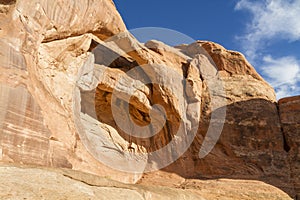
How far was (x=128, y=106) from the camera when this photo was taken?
1502 cm

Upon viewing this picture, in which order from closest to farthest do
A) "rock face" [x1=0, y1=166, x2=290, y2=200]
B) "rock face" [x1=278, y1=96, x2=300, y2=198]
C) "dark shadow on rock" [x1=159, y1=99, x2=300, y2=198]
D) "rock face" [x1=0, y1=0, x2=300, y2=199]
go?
"rock face" [x1=0, y1=166, x2=290, y2=200] → "rock face" [x1=0, y1=0, x2=300, y2=199] → "dark shadow on rock" [x1=159, y1=99, x2=300, y2=198] → "rock face" [x1=278, y1=96, x2=300, y2=198]

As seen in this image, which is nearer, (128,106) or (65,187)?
(65,187)

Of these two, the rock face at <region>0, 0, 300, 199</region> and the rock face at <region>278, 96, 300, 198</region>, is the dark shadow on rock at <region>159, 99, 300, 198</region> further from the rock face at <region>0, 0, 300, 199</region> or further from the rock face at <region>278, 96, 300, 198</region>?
the rock face at <region>278, 96, 300, 198</region>

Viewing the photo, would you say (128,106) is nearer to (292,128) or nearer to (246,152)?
(246,152)

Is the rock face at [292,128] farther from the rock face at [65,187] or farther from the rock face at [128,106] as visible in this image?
the rock face at [65,187]

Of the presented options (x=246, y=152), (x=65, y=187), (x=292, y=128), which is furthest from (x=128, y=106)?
(x=65, y=187)

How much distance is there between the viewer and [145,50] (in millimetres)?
14875

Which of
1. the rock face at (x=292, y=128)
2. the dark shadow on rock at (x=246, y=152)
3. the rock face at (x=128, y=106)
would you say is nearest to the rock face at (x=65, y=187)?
the rock face at (x=128, y=106)

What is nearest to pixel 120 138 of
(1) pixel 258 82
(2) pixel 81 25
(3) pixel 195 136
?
(3) pixel 195 136

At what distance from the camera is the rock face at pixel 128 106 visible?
7.02m

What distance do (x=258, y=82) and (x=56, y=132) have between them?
50.3 feet

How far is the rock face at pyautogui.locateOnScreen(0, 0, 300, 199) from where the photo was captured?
7.02 m

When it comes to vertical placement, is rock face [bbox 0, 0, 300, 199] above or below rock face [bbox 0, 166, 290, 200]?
above

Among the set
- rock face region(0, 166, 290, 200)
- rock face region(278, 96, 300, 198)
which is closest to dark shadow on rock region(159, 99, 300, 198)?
rock face region(278, 96, 300, 198)
